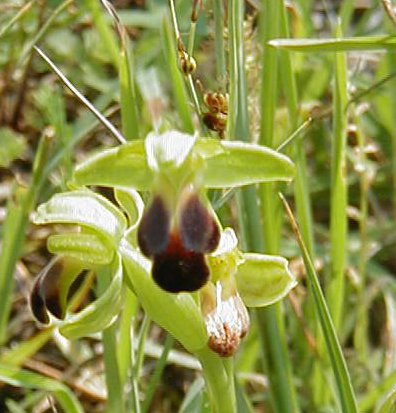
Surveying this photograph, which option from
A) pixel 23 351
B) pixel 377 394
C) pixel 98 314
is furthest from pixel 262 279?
pixel 23 351

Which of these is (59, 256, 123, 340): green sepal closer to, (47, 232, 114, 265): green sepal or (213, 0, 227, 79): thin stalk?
(47, 232, 114, 265): green sepal

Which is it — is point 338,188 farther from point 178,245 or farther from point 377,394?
point 178,245

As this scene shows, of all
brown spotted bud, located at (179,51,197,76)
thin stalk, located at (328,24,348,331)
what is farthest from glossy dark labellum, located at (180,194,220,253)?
thin stalk, located at (328,24,348,331)

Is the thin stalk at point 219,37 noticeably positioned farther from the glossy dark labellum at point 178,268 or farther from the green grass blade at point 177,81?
the glossy dark labellum at point 178,268

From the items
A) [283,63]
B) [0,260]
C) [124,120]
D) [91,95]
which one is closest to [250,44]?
Result: [283,63]

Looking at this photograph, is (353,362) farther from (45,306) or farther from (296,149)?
(45,306)

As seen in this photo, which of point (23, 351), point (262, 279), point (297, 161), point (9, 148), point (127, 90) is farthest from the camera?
point (9, 148)

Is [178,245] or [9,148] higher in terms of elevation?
[178,245]
